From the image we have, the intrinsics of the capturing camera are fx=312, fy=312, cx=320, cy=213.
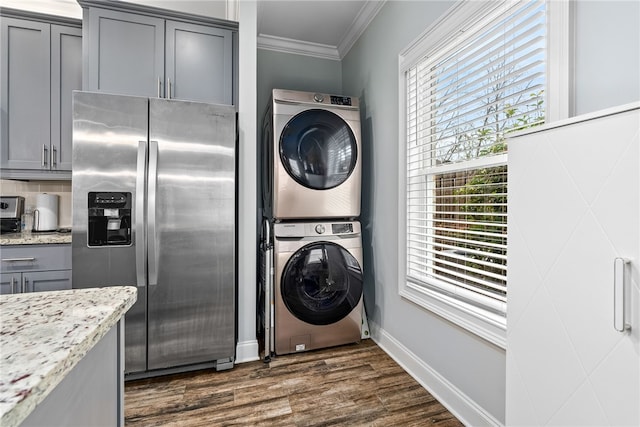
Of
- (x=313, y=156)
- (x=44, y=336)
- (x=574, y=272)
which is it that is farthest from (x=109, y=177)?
(x=574, y=272)

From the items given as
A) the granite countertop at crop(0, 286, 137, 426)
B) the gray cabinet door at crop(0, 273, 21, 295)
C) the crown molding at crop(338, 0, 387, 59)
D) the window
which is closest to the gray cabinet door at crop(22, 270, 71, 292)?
the gray cabinet door at crop(0, 273, 21, 295)

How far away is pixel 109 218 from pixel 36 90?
146 cm

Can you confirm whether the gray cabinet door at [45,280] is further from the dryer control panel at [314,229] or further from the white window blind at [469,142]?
the white window blind at [469,142]

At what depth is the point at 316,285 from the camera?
2391 millimetres

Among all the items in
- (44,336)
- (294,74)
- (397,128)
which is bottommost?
(44,336)

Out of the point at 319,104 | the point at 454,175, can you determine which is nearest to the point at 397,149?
the point at 454,175

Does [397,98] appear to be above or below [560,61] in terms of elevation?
above

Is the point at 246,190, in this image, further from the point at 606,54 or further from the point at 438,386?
the point at 606,54

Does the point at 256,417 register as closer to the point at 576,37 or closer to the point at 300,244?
the point at 300,244

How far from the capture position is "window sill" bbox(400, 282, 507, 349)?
1.42 m

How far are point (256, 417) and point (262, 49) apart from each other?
316 cm

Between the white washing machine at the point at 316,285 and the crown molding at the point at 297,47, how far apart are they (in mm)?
1963

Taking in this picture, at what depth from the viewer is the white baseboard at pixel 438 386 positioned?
156 cm

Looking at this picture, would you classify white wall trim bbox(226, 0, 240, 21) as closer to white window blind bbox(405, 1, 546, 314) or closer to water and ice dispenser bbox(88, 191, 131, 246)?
white window blind bbox(405, 1, 546, 314)
